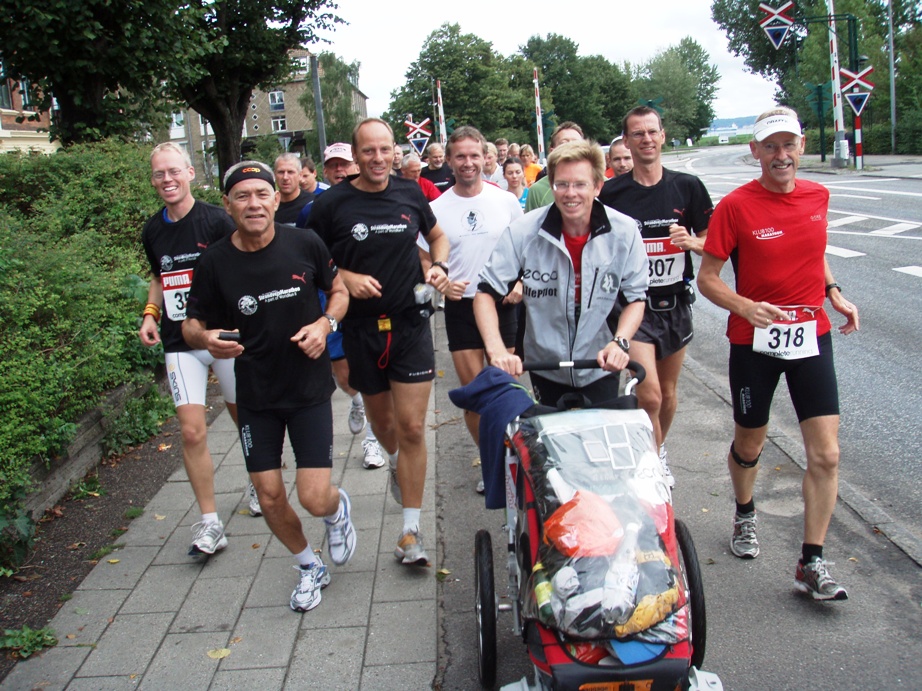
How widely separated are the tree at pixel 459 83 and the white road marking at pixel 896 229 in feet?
238

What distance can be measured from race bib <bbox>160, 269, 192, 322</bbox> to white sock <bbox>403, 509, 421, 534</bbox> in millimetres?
1687

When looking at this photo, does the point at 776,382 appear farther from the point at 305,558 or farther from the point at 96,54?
the point at 96,54

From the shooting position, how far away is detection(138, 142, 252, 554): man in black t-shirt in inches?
198

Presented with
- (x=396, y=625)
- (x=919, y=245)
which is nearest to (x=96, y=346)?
(x=396, y=625)

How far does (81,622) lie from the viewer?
4355mm

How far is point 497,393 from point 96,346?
3.78 m

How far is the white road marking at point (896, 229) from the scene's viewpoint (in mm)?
16734

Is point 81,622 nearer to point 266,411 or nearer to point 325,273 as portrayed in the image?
point 266,411

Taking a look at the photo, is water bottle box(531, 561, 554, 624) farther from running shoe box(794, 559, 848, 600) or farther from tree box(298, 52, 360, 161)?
tree box(298, 52, 360, 161)

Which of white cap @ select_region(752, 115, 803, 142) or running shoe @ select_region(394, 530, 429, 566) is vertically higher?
white cap @ select_region(752, 115, 803, 142)

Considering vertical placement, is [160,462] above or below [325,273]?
below

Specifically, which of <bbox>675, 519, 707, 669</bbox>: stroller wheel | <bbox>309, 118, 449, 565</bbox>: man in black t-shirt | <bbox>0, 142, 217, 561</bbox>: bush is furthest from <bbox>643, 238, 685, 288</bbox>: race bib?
<bbox>0, 142, 217, 561</bbox>: bush

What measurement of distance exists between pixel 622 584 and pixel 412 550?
2.13 metres

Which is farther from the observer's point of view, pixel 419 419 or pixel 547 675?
pixel 419 419
